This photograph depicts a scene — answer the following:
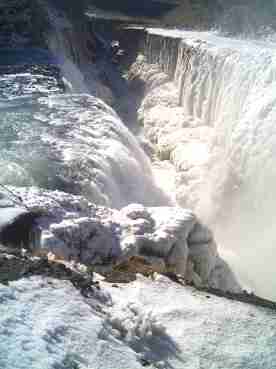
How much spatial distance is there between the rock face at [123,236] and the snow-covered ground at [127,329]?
163 centimetres

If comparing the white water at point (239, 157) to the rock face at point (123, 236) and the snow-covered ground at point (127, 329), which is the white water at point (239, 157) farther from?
the snow-covered ground at point (127, 329)

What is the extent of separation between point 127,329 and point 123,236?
301 centimetres

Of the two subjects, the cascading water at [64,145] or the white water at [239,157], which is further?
the white water at [239,157]

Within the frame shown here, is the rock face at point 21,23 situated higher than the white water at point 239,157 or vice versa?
the rock face at point 21,23

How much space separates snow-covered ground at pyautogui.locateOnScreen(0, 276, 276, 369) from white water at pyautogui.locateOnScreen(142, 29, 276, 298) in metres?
5.27

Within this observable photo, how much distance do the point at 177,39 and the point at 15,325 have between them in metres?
19.4

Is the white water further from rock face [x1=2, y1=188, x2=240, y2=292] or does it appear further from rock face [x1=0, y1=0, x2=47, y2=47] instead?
rock face [x1=0, y1=0, x2=47, y2=47]

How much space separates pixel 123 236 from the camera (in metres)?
7.38

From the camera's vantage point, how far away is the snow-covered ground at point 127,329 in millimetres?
3805

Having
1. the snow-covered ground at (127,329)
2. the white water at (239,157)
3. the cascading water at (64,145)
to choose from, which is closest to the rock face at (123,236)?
the cascading water at (64,145)

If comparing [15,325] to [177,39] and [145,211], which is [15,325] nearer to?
[145,211]

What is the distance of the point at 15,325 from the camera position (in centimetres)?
392

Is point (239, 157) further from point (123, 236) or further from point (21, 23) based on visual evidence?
point (21, 23)

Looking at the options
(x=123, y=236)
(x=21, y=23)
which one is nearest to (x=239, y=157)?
(x=123, y=236)
